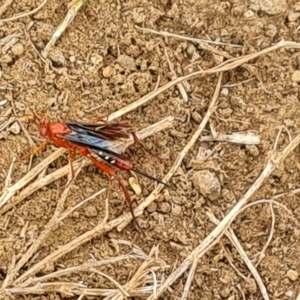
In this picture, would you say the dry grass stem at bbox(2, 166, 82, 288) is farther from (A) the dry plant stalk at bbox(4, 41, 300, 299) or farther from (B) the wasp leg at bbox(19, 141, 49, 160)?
(B) the wasp leg at bbox(19, 141, 49, 160)

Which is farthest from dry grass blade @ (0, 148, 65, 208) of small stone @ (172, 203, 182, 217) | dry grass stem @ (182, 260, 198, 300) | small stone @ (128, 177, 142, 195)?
dry grass stem @ (182, 260, 198, 300)

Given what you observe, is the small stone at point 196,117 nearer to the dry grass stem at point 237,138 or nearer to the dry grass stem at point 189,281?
the dry grass stem at point 237,138

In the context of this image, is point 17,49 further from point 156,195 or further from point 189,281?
point 189,281

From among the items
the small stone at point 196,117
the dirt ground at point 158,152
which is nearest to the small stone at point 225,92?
the dirt ground at point 158,152

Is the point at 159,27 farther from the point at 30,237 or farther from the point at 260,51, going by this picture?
the point at 30,237

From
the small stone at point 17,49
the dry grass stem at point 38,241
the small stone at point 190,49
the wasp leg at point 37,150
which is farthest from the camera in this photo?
the small stone at point 190,49

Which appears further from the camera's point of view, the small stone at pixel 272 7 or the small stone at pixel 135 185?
the small stone at pixel 272 7

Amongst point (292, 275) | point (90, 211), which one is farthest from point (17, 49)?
point (292, 275)
